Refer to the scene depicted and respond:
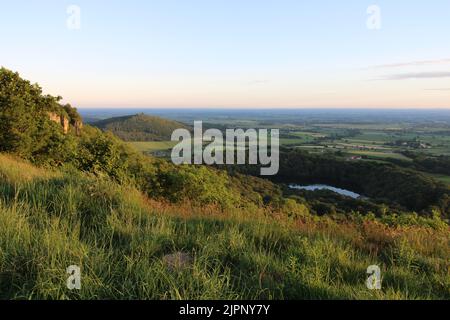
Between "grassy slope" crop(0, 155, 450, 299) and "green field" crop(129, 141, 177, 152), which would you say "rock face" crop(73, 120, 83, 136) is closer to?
"green field" crop(129, 141, 177, 152)

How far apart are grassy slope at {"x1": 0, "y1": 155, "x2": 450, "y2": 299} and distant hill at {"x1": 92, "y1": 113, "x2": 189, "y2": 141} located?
112930 millimetres

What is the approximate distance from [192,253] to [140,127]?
13528 centimetres

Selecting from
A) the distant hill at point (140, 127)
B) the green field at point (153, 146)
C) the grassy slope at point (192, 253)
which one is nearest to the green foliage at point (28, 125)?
the grassy slope at point (192, 253)

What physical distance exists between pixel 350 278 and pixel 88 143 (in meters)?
21.3

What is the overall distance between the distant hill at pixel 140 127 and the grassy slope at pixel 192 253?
371 ft

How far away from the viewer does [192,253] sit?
3.97 metres

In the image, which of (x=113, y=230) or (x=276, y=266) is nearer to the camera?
(x=276, y=266)

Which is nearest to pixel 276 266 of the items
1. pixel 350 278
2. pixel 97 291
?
pixel 350 278

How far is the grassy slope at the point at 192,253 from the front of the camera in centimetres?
298

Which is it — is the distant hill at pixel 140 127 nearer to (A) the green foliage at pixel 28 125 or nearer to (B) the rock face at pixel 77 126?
(B) the rock face at pixel 77 126

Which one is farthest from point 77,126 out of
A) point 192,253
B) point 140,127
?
point 140,127

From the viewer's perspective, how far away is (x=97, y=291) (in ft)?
9.45

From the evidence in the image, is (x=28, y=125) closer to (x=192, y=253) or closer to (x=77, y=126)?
(x=192, y=253)
